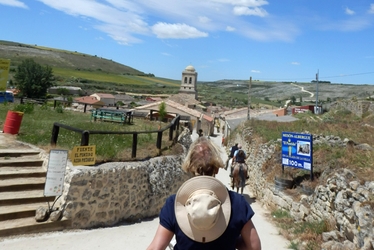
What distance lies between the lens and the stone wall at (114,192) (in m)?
7.68

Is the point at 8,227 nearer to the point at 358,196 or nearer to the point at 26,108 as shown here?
the point at 358,196

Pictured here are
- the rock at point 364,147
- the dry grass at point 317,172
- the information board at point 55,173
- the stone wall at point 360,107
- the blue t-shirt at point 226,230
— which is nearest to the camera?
the blue t-shirt at point 226,230

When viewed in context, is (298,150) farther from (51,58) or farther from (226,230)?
(51,58)

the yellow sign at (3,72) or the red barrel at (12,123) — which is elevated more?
the yellow sign at (3,72)

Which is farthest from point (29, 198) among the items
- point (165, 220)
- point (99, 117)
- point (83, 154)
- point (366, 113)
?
point (366, 113)

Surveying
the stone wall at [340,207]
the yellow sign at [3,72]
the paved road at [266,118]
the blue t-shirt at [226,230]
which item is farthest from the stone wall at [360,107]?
the blue t-shirt at [226,230]

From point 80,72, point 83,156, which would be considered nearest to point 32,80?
point 83,156

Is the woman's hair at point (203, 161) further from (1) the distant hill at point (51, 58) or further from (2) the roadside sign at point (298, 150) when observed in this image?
(1) the distant hill at point (51, 58)

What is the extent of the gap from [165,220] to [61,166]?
563 cm

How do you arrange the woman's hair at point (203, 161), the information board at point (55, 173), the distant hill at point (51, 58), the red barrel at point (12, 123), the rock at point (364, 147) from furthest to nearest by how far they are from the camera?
the distant hill at point (51, 58) < the rock at point (364, 147) < the red barrel at point (12, 123) < the information board at point (55, 173) < the woman's hair at point (203, 161)

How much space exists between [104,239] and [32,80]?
5865 centimetres

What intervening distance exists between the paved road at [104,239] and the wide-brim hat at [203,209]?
522 cm

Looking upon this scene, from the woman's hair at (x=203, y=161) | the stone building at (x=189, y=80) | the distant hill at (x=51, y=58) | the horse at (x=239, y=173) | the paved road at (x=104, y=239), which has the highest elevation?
the distant hill at (x=51, y=58)

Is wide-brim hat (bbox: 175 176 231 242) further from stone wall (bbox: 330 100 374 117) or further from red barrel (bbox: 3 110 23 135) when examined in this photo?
stone wall (bbox: 330 100 374 117)
